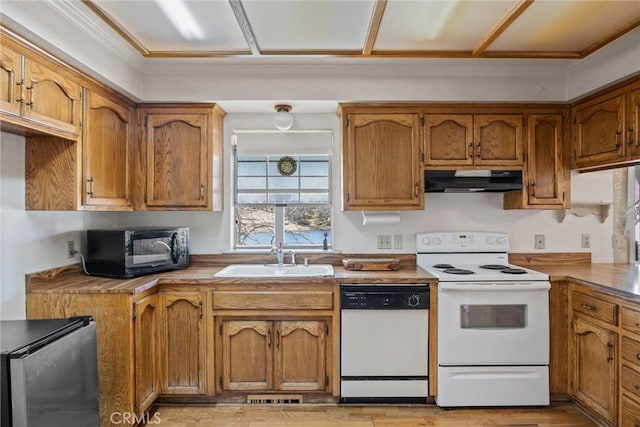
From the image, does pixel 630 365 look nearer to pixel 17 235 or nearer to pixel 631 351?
pixel 631 351

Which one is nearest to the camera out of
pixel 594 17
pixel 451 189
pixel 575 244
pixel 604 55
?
pixel 594 17

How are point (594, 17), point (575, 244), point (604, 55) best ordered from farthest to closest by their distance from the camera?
1. point (575, 244)
2. point (604, 55)
3. point (594, 17)

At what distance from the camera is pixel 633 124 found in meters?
2.24

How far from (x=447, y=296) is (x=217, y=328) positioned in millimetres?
1563

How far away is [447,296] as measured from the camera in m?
2.41

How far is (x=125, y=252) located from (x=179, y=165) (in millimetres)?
735

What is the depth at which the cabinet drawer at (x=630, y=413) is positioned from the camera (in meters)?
1.92

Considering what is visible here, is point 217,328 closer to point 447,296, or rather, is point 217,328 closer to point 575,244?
point 447,296

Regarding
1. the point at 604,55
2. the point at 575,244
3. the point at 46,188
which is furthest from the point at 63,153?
the point at 575,244

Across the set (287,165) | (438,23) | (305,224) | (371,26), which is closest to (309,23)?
(371,26)

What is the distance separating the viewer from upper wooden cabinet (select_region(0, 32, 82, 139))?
1.60 metres

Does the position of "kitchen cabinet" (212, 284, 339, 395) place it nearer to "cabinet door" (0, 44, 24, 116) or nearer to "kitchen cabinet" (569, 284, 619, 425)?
"cabinet door" (0, 44, 24, 116)

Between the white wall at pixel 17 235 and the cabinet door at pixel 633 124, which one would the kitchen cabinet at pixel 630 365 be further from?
the white wall at pixel 17 235

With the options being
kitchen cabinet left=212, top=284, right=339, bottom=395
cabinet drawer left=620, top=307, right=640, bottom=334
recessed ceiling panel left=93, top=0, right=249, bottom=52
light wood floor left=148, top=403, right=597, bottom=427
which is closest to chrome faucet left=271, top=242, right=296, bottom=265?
kitchen cabinet left=212, top=284, right=339, bottom=395
